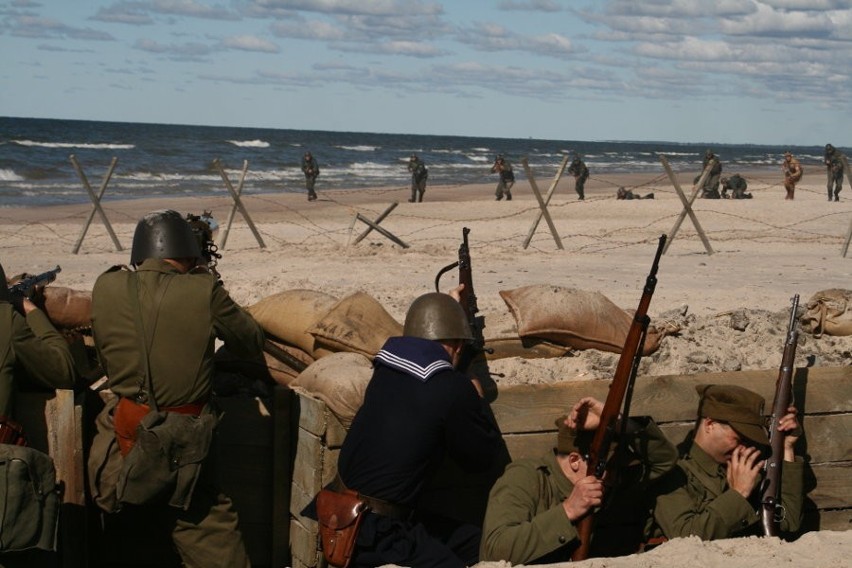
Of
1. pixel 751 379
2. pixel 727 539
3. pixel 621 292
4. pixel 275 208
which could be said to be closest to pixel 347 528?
pixel 727 539

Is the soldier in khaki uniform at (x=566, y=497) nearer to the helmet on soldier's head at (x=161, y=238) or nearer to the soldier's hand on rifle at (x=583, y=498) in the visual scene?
the soldier's hand on rifle at (x=583, y=498)

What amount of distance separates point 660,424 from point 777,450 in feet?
1.82

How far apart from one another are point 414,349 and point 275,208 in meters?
24.0

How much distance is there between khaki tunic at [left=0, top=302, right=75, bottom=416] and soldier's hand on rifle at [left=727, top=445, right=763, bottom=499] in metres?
2.79

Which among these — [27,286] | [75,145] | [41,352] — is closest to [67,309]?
[27,286]

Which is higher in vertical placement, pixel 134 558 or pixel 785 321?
pixel 785 321

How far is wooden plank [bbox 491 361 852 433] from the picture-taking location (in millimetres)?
5152

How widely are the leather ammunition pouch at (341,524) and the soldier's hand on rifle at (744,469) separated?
1.65 m

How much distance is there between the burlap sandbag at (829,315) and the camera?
7141 millimetres

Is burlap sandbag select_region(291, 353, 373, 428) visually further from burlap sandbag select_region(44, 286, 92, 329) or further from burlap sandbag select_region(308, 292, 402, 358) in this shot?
burlap sandbag select_region(44, 286, 92, 329)

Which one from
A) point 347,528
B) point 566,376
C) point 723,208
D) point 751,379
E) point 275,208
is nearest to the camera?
point 347,528

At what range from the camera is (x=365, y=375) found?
16.7 ft

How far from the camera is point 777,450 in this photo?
499 cm

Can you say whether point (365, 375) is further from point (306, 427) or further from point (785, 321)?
point (785, 321)
